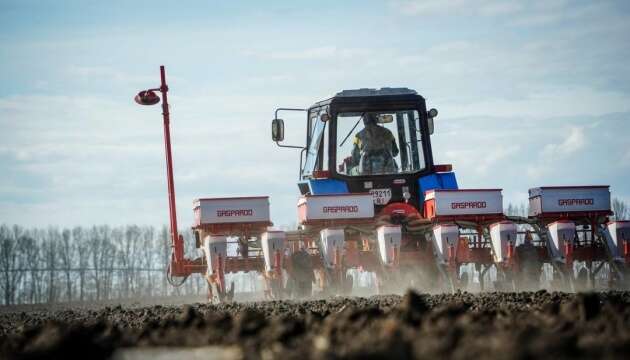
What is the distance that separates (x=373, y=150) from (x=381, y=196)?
2.50 feet

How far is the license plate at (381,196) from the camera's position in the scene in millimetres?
17984

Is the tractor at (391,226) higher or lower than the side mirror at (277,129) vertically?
lower

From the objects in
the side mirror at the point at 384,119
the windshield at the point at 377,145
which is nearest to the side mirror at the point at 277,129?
the windshield at the point at 377,145

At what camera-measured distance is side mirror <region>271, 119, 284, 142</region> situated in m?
17.6

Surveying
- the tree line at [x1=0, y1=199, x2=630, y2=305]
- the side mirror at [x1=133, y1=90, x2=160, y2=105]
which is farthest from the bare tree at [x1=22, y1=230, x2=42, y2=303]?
the side mirror at [x1=133, y1=90, x2=160, y2=105]

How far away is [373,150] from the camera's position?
59.6ft

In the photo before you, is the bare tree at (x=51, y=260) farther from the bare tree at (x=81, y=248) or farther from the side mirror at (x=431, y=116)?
the side mirror at (x=431, y=116)

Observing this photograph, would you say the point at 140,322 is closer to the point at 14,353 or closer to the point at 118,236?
the point at 14,353

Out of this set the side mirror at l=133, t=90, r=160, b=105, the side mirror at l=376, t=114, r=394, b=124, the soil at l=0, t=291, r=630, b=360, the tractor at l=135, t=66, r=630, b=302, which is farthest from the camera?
the side mirror at l=133, t=90, r=160, b=105

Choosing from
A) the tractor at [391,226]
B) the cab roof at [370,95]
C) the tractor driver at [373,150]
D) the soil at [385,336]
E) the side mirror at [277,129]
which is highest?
the cab roof at [370,95]

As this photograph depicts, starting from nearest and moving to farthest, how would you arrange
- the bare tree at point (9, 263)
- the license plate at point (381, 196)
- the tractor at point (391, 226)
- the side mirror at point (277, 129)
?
the tractor at point (391, 226), the side mirror at point (277, 129), the license plate at point (381, 196), the bare tree at point (9, 263)

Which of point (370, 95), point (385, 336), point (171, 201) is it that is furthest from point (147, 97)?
point (385, 336)

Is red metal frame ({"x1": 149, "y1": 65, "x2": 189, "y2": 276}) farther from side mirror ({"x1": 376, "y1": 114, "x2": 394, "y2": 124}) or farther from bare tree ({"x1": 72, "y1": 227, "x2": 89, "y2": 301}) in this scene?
bare tree ({"x1": 72, "y1": 227, "x2": 89, "y2": 301})

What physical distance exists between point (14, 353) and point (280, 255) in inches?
368
